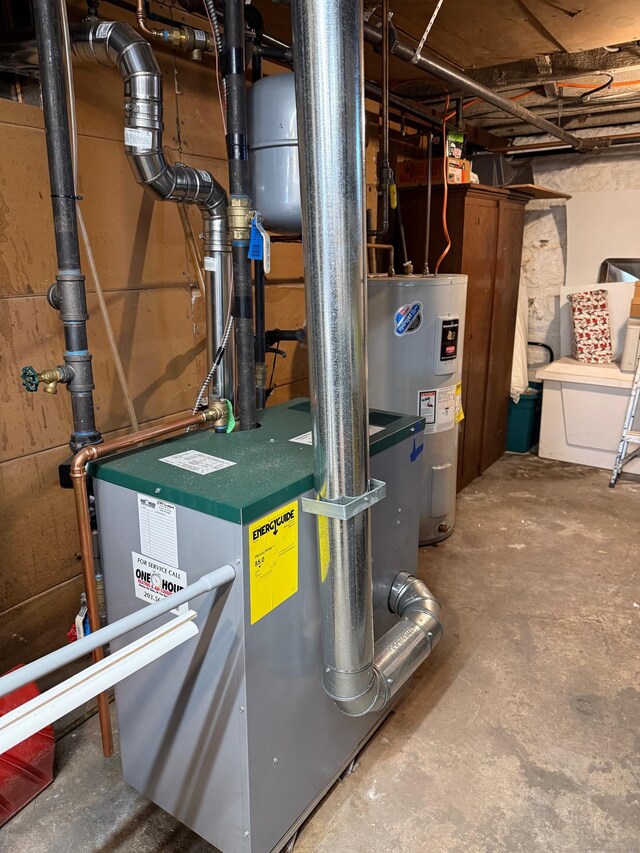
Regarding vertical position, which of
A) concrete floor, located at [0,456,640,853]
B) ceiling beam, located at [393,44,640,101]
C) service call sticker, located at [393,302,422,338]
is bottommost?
concrete floor, located at [0,456,640,853]

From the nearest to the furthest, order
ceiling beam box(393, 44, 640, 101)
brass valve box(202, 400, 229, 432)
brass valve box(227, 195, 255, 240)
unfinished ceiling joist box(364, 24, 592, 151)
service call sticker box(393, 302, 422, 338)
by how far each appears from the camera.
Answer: brass valve box(227, 195, 255, 240), brass valve box(202, 400, 229, 432), unfinished ceiling joist box(364, 24, 592, 151), service call sticker box(393, 302, 422, 338), ceiling beam box(393, 44, 640, 101)

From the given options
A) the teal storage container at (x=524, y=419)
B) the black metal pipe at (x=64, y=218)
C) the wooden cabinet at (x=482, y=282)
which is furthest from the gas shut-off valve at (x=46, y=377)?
the teal storage container at (x=524, y=419)

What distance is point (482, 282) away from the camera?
3.26 m

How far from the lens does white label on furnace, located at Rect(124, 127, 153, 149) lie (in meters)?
1.41

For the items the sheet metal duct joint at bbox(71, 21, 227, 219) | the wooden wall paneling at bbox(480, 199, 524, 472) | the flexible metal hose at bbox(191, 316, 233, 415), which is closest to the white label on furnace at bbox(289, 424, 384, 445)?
the flexible metal hose at bbox(191, 316, 233, 415)

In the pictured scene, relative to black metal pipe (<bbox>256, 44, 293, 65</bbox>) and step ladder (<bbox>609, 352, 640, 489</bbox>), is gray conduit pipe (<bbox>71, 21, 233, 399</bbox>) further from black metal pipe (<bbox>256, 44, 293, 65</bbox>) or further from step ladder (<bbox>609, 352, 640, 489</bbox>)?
step ladder (<bbox>609, 352, 640, 489</bbox>)

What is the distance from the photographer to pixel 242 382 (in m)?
1.44

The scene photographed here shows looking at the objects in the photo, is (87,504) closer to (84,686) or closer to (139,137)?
(84,686)

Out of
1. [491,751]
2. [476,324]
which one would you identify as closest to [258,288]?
[491,751]

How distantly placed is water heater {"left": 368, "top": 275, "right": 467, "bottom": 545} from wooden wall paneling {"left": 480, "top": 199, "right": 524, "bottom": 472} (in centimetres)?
91

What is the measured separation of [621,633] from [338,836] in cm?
134

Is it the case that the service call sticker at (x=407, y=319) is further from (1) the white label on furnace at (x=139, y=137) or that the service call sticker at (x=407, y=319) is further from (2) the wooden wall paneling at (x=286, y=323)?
(1) the white label on furnace at (x=139, y=137)

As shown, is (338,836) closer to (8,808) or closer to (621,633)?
(8,808)

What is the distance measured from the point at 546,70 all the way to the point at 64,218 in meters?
2.62
